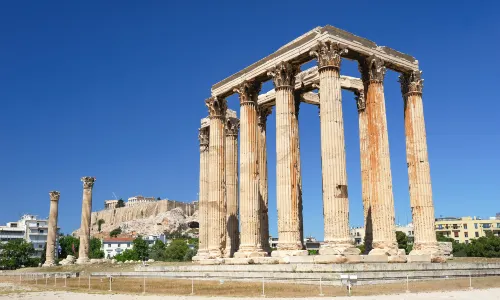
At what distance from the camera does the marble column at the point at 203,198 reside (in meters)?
47.1

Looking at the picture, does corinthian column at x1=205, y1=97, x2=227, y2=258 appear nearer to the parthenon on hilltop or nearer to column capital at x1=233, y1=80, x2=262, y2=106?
the parthenon on hilltop

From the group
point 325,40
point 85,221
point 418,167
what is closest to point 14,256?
point 85,221

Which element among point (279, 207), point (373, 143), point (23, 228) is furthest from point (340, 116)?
point (23, 228)

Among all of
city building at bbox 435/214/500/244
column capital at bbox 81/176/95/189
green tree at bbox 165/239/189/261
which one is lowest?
green tree at bbox 165/239/189/261

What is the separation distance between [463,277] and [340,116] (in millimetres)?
12517

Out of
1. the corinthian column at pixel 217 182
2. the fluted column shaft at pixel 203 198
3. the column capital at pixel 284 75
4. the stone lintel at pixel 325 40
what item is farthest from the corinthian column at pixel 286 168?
the fluted column shaft at pixel 203 198

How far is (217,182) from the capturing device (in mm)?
44438

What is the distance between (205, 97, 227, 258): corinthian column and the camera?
144 feet

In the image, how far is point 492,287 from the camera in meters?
26.1

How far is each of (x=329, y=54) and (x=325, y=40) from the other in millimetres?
1044

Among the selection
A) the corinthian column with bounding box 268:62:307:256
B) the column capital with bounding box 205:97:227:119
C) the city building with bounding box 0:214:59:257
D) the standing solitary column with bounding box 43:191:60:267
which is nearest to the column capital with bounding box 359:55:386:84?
the corinthian column with bounding box 268:62:307:256

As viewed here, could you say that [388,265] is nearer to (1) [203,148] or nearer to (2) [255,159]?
(2) [255,159]

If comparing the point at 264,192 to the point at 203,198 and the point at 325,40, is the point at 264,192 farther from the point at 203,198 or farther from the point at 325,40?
the point at 325,40

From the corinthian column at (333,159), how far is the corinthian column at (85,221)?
51295 mm
